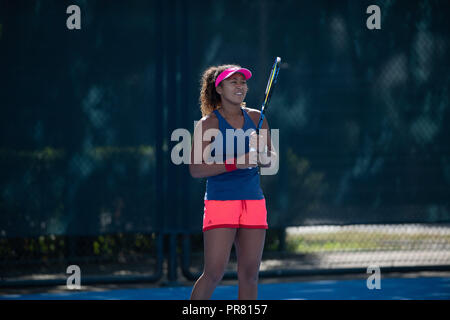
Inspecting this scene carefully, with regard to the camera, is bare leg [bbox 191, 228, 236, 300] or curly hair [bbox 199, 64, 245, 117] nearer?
bare leg [bbox 191, 228, 236, 300]

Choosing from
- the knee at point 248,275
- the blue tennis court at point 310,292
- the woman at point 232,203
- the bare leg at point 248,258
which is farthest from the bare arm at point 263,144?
the blue tennis court at point 310,292

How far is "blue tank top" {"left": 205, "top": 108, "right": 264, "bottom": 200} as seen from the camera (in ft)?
14.4

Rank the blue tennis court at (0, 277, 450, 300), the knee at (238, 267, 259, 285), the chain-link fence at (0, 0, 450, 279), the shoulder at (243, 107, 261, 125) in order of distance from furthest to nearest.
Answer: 1. the chain-link fence at (0, 0, 450, 279)
2. the blue tennis court at (0, 277, 450, 300)
3. the shoulder at (243, 107, 261, 125)
4. the knee at (238, 267, 259, 285)

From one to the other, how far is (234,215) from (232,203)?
0.23 feet

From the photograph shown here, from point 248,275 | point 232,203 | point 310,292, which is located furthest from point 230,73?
point 310,292

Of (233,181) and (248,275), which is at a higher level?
(233,181)

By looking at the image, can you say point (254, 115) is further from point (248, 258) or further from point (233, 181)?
point (248, 258)

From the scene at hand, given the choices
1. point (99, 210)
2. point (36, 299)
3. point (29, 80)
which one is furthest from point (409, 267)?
point (29, 80)

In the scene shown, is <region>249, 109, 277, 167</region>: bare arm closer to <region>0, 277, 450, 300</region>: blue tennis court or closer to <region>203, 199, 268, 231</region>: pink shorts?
<region>203, 199, 268, 231</region>: pink shorts

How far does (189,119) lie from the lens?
6.41 meters

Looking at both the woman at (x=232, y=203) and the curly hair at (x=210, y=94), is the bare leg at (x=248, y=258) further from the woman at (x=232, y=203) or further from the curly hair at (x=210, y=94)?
the curly hair at (x=210, y=94)

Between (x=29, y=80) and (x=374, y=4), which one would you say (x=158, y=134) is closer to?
(x=29, y=80)

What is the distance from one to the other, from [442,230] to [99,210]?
3.36 m

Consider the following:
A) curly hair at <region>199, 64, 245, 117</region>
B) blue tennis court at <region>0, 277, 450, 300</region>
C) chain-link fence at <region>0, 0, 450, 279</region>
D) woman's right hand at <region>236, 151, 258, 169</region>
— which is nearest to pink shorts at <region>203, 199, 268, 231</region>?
woman's right hand at <region>236, 151, 258, 169</region>
